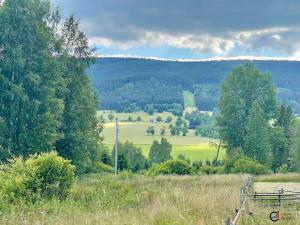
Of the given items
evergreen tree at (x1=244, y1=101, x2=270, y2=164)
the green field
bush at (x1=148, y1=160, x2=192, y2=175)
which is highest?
evergreen tree at (x1=244, y1=101, x2=270, y2=164)

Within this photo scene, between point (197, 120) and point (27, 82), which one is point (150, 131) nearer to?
point (197, 120)

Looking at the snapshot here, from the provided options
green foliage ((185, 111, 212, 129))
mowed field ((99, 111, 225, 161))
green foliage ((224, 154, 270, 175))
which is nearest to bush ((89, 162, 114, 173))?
green foliage ((224, 154, 270, 175))

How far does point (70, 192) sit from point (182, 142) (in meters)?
111

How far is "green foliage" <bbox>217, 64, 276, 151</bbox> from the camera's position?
181ft

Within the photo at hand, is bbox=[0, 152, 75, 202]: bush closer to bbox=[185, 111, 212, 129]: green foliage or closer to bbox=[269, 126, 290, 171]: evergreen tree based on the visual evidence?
bbox=[269, 126, 290, 171]: evergreen tree

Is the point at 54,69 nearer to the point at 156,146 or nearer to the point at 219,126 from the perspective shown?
the point at 219,126

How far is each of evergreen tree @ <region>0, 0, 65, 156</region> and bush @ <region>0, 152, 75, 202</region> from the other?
14.5 metres

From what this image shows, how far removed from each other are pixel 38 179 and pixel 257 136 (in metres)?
39.6

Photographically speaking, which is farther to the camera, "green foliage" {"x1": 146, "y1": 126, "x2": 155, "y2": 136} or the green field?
"green foliage" {"x1": 146, "y1": 126, "x2": 155, "y2": 136}

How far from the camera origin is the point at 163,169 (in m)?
42.2

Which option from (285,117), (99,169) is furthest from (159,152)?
(99,169)

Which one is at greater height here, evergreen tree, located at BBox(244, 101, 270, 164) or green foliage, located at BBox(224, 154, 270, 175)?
evergreen tree, located at BBox(244, 101, 270, 164)

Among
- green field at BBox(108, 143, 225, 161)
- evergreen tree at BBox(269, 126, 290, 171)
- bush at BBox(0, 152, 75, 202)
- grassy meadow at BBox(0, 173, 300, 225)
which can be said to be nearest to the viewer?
grassy meadow at BBox(0, 173, 300, 225)

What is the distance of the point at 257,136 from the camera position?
53.2 m
